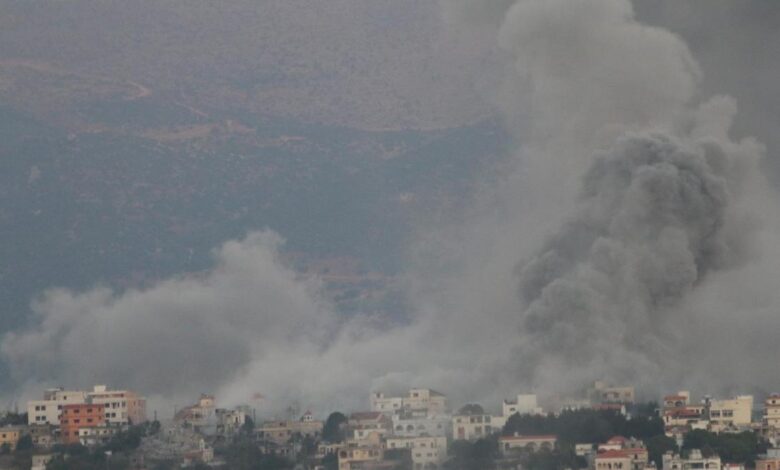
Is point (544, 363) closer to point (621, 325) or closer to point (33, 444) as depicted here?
point (621, 325)

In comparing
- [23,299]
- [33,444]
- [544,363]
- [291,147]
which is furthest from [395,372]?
[291,147]

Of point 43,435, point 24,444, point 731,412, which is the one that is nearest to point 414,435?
point 731,412

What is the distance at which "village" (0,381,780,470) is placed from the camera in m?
84.6

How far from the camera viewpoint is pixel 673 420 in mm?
88562

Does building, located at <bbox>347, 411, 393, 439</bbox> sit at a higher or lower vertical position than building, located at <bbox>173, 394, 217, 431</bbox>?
lower

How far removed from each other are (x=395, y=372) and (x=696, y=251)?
317 inches

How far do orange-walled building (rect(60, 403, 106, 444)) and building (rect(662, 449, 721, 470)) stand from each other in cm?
1488

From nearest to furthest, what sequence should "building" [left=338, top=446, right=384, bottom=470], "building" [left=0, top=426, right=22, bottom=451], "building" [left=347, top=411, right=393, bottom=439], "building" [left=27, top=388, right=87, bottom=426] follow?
"building" [left=338, top=446, right=384, bottom=470] → "building" [left=347, top=411, right=393, bottom=439] → "building" [left=0, top=426, right=22, bottom=451] → "building" [left=27, top=388, right=87, bottom=426]

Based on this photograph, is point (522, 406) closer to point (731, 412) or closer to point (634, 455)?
point (731, 412)

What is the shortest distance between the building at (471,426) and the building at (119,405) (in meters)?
8.07

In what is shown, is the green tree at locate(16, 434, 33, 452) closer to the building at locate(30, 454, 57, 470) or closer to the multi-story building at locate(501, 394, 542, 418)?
the building at locate(30, 454, 57, 470)

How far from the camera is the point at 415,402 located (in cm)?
9419

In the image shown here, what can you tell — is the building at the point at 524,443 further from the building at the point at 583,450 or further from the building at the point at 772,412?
the building at the point at 772,412

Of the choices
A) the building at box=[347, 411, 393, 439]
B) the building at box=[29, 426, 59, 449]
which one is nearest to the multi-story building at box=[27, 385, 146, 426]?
the building at box=[29, 426, 59, 449]
